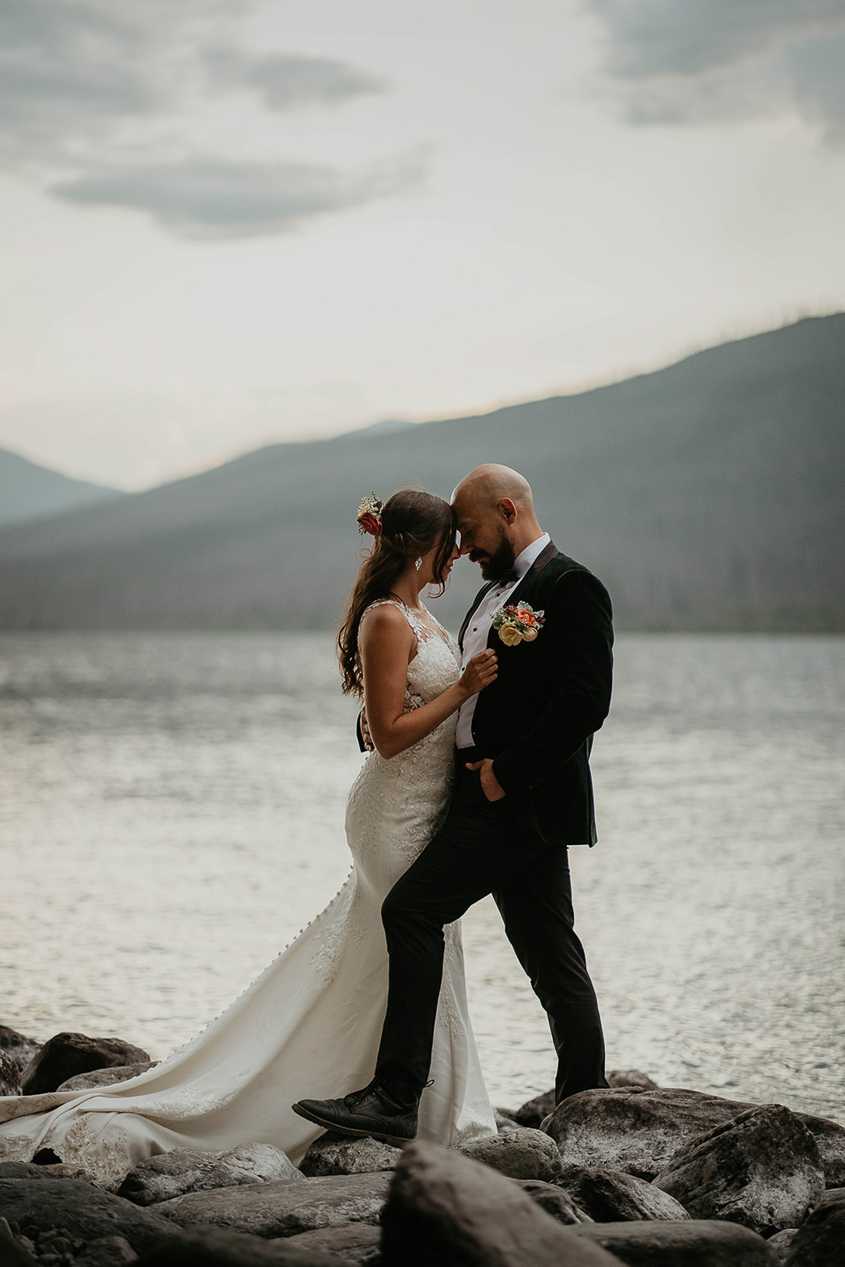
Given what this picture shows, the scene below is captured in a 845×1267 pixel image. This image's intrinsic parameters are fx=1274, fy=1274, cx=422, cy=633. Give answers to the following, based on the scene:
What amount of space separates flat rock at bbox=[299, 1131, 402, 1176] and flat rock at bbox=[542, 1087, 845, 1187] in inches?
26.2

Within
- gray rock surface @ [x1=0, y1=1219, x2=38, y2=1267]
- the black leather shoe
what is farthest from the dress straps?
gray rock surface @ [x1=0, y1=1219, x2=38, y2=1267]

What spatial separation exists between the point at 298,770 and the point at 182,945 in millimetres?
9917

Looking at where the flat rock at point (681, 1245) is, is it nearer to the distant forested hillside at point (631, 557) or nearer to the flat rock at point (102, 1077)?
the flat rock at point (102, 1077)

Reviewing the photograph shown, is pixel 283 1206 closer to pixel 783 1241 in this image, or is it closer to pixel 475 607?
pixel 783 1241

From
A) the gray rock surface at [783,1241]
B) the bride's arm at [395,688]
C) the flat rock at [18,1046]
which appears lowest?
the gray rock surface at [783,1241]

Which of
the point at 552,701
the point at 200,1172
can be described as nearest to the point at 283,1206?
the point at 200,1172

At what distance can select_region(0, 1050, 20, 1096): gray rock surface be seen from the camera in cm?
484

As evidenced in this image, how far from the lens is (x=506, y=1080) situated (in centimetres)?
572

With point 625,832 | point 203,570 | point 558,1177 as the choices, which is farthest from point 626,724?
point 203,570

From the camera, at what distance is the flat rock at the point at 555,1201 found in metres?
3.14

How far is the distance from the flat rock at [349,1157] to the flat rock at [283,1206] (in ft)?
1.24

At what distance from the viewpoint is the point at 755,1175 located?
373 cm

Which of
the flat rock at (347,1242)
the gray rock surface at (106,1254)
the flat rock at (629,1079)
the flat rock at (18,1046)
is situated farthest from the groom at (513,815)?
the flat rock at (18,1046)

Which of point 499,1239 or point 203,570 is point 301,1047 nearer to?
point 499,1239
